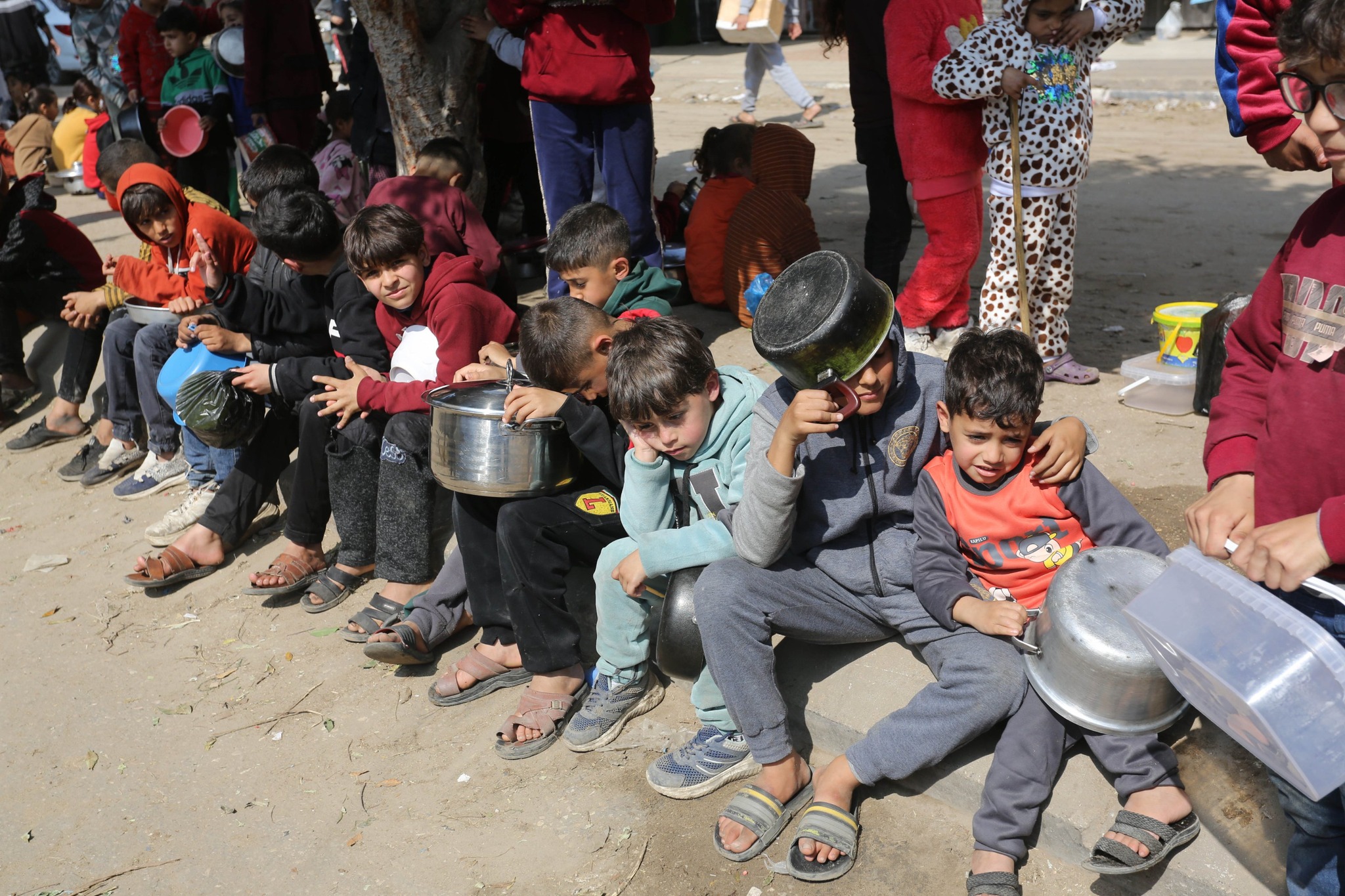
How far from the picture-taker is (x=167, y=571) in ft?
15.2

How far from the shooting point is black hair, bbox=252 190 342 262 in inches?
178

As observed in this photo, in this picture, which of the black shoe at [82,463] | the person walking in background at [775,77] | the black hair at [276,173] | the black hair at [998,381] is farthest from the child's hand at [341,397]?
the person walking in background at [775,77]

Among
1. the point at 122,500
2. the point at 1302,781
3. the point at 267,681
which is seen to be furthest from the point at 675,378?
the point at 122,500

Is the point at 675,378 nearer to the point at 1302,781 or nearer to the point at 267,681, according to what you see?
the point at 1302,781

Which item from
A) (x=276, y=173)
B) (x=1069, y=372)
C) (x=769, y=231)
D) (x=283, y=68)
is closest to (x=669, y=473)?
(x=1069, y=372)

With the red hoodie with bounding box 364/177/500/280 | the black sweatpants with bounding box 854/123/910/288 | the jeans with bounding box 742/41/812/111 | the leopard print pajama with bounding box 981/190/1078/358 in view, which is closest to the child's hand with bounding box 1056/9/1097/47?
the leopard print pajama with bounding box 981/190/1078/358

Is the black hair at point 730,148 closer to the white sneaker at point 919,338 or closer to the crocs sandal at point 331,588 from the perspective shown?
the white sneaker at point 919,338

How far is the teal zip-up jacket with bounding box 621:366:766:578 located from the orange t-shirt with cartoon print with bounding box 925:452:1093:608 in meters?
0.62

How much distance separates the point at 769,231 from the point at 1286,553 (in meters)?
4.01

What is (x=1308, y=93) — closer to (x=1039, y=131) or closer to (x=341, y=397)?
(x=1039, y=131)

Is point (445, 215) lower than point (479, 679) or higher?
higher

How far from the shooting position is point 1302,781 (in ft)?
6.08

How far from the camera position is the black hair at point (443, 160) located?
5465mm

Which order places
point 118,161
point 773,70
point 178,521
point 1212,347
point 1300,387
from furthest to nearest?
point 773,70, point 118,161, point 178,521, point 1212,347, point 1300,387
